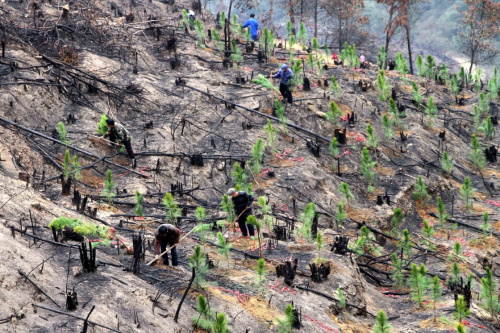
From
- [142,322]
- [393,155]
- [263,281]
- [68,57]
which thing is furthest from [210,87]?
[142,322]

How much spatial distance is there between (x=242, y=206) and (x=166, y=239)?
229 centimetres

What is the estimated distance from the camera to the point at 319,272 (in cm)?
932

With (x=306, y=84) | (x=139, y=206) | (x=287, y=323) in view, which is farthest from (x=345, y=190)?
(x=306, y=84)

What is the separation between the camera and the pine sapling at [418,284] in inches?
357

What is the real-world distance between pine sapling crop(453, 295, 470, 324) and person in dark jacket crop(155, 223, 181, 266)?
395 cm

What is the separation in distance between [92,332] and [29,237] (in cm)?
236

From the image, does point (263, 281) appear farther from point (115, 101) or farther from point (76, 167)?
point (115, 101)

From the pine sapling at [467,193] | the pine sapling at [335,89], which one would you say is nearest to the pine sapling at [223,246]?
the pine sapling at [467,193]

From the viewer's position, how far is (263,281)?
886cm

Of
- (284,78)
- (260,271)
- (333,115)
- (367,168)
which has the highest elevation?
(284,78)

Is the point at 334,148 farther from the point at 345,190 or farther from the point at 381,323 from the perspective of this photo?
the point at 381,323

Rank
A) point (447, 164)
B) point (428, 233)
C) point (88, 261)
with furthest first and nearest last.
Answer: point (447, 164) < point (428, 233) < point (88, 261)

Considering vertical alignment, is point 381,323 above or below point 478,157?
below

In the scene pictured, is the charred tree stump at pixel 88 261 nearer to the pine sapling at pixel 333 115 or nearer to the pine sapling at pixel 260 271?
the pine sapling at pixel 260 271
